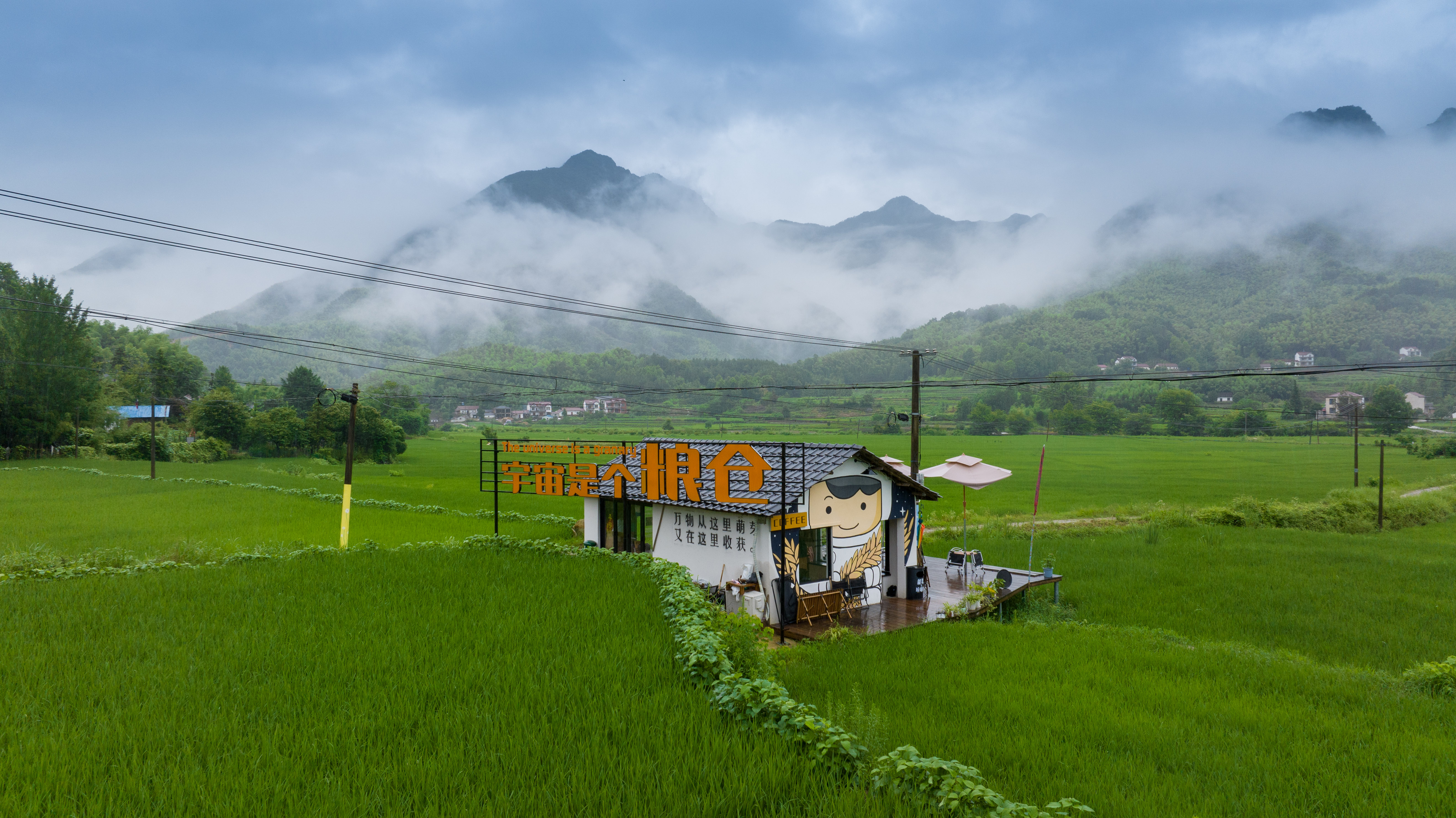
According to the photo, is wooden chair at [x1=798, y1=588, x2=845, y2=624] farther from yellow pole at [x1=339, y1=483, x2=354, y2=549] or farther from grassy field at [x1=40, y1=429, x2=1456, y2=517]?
grassy field at [x1=40, y1=429, x2=1456, y2=517]

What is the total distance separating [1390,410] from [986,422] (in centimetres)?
3911

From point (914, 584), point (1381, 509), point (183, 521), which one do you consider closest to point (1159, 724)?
point (914, 584)

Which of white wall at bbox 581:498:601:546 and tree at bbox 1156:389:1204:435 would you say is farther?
tree at bbox 1156:389:1204:435

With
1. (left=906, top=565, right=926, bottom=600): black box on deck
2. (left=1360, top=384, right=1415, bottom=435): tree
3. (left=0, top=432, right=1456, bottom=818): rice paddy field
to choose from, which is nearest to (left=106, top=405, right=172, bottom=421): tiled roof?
(left=0, top=432, right=1456, bottom=818): rice paddy field

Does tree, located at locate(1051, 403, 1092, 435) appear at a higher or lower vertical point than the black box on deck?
higher

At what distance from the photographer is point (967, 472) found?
1677 cm

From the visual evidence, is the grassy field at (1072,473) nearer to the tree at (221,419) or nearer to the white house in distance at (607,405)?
the tree at (221,419)

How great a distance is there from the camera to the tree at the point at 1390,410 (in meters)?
59.4

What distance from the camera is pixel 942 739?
579 centimetres

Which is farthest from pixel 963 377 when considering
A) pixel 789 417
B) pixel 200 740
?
pixel 200 740

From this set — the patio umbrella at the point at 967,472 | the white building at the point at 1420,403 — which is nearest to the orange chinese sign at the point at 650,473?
the patio umbrella at the point at 967,472

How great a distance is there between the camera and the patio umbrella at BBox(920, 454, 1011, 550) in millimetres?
16203

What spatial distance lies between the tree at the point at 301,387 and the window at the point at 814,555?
5961 centimetres

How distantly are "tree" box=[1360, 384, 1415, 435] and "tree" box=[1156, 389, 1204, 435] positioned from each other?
548 inches
